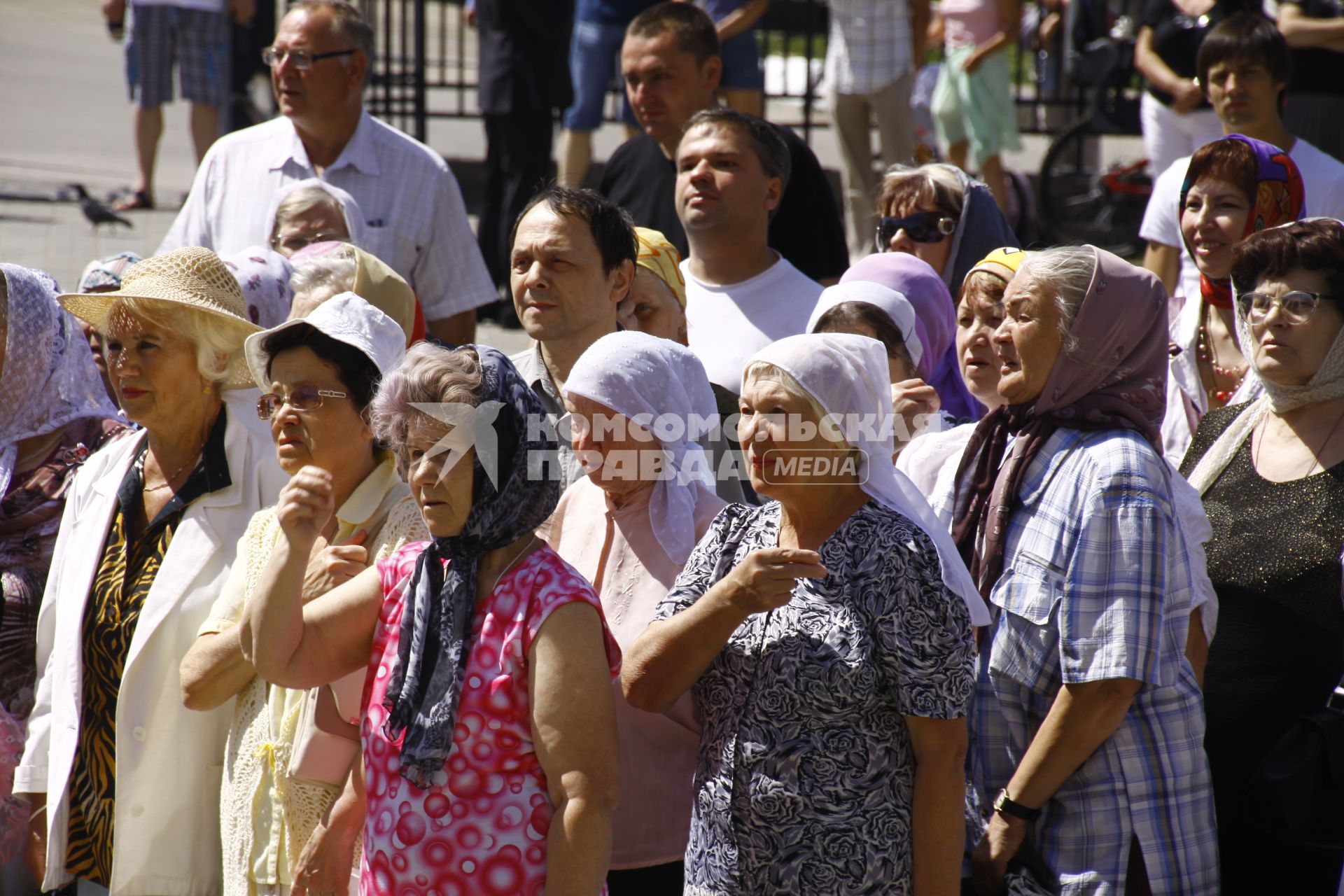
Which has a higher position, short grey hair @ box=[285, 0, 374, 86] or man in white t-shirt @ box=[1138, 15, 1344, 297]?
short grey hair @ box=[285, 0, 374, 86]

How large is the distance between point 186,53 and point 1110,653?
8232 mm

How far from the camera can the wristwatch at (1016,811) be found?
9.37ft

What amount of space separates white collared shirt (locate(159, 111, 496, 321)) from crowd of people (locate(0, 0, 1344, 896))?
4.27ft

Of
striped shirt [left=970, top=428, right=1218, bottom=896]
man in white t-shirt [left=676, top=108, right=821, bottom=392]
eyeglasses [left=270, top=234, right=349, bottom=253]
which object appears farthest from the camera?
eyeglasses [left=270, top=234, right=349, bottom=253]

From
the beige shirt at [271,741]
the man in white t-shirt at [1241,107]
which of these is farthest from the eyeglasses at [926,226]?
the beige shirt at [271,741]

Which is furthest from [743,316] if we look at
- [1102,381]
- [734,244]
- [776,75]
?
[776,75]

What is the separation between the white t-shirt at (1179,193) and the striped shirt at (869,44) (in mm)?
3071

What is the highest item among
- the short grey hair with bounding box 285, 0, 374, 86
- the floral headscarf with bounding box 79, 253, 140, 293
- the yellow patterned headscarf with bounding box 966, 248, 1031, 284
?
the short grey hair with bounding box 285, 0, 374, 86

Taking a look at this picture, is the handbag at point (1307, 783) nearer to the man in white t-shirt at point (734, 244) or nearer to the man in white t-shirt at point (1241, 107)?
the man in white t-shirt at point (734, 244)

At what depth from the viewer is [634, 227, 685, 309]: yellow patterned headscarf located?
162 inches

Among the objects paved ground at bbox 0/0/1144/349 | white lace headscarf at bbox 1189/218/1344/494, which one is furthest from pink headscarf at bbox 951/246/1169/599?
paved ground at bbox 0/0/1144/349

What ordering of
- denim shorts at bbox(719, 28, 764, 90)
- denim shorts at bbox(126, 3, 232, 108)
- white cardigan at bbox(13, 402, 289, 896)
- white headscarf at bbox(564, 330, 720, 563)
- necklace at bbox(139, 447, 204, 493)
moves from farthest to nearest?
denim shorts at bbox(126, 3, 232, 108)
denim shorts at bbox(719, 28, 764, 90)
necklace at bbox(139, 447, 204, 493)
white cardigan at bbox(13, 402, 289, 896)
white headscarf at bbox(564, 330, 720, 563)

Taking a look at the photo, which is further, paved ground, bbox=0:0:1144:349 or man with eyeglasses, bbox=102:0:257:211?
man with eyeglasses, bbox=102:0:257:211

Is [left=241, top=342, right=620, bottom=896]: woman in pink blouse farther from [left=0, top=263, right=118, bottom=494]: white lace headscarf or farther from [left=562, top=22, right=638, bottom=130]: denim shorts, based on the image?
[left=562, top=22, right=638, bottom=130]: denim shorts
